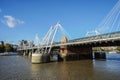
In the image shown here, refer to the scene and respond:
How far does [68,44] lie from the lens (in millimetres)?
74438

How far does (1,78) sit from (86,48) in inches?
2088

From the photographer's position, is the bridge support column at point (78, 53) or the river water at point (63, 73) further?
the bridge support column at point (78, 53)

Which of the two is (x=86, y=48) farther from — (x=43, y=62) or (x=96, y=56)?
(x=43, y=62)

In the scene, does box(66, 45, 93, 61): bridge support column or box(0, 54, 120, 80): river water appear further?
box(66, 45, 93, 61): bridge support column

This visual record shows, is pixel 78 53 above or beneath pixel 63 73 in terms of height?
above

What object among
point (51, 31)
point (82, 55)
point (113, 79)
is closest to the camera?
point (113, 79)

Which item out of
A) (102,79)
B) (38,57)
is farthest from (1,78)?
(38,57)

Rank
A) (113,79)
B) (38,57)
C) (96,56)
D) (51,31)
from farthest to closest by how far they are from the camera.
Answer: (96,56) → (51,31) → (38,57) → (113,79)

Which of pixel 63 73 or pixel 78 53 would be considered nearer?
pixel 63 73

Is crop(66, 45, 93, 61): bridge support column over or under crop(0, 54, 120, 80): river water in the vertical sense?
over

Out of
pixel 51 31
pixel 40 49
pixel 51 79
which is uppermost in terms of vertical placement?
pixel 51 31

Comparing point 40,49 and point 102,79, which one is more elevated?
point 40,49

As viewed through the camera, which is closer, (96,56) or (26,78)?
(26,78)

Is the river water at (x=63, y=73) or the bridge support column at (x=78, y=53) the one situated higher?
the bridge support column at (x=78, y=53)
